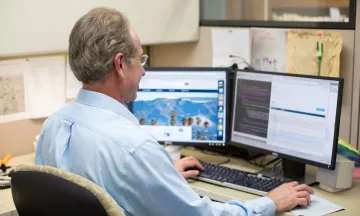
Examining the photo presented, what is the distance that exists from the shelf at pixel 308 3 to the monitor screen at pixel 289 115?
39 cm

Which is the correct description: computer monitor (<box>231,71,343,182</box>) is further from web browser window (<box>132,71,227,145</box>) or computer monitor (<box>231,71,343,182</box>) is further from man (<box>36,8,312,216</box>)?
man (<box>36,8,312,216</box>)

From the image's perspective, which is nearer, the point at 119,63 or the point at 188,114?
the point at 119,63

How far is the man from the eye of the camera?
1.32 metres

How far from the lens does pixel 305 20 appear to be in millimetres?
2266

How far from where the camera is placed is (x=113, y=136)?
1351 mm

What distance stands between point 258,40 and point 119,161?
1257 millimetres

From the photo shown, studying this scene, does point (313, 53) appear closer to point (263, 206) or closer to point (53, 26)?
point (263, 206)

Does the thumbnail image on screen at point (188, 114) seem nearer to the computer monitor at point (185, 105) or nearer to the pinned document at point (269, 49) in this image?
the computer monitor at point (185, 105)

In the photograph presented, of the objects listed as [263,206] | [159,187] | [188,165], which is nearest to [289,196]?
[263,206]

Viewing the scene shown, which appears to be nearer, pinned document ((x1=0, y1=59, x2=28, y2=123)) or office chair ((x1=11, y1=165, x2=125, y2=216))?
office chair ((x1=11, y1=165, x2=125, y2=216))

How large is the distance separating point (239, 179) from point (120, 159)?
759 millimetres

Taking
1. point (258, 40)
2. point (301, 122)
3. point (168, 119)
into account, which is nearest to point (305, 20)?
point (258, 40)

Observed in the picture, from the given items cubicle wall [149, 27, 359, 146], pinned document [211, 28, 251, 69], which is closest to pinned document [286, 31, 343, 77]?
cubicle wall [149, 27, 359, 146]

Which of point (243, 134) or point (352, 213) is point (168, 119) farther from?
point (352, 213)
